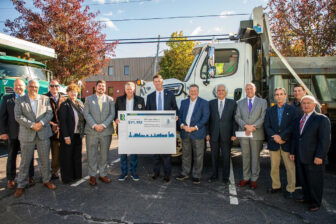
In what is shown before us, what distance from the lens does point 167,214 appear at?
3580mm

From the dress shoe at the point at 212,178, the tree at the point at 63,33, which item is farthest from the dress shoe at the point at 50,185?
the tree at the point at 63,33

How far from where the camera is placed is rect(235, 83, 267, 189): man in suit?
457 centimetres

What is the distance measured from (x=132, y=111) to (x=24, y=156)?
6.55 feet

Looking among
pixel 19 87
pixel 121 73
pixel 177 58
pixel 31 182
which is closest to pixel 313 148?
pixel 31 182

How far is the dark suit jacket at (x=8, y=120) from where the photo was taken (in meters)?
4.63

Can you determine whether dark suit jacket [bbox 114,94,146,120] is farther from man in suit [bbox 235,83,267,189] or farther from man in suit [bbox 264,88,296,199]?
man in suit [bbox 264,88,296,199]

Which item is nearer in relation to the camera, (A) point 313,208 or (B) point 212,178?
(A) point 313,208

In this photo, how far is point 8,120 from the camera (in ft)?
15.4

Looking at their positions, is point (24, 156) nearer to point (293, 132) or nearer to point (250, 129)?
point (250, 129)

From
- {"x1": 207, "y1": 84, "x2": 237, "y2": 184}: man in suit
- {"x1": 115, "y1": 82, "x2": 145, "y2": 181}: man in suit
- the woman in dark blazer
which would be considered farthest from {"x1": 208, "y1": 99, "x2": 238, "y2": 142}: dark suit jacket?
the woman in dark blazer

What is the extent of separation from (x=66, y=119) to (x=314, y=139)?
13.8ft

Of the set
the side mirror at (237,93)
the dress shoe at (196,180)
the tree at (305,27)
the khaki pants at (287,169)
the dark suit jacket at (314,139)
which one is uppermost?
the tree at (305,27)

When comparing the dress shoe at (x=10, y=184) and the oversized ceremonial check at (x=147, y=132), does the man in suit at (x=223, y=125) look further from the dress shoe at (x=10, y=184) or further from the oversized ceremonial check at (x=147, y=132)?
the dress shoe at (x=10, y=184)

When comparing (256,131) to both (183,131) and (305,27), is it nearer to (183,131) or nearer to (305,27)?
(183,131)
